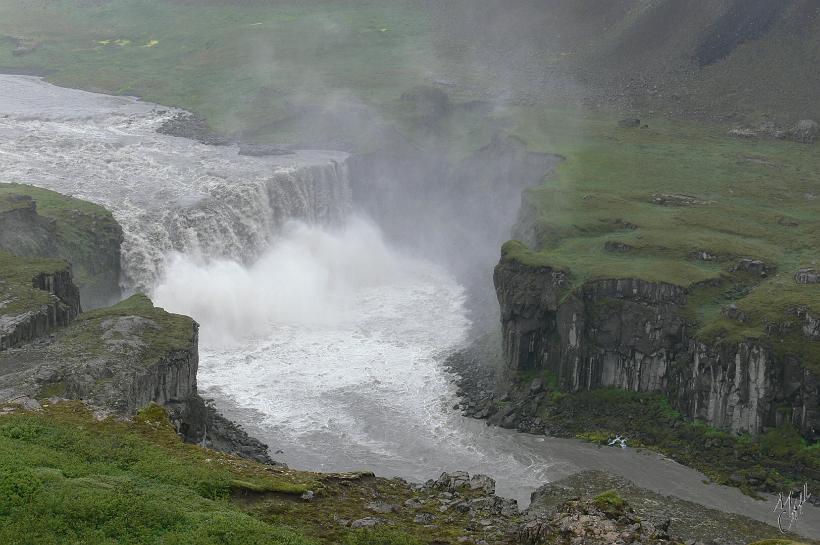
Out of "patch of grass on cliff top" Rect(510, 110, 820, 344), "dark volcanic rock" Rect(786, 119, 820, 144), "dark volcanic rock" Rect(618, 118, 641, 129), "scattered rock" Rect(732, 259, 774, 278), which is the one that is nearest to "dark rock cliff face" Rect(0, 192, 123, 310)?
"patch of grass on cliff top" Rect(510, 110, 820, 344)

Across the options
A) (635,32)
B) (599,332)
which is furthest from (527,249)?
(635,32)

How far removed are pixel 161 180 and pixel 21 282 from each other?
39.2 m

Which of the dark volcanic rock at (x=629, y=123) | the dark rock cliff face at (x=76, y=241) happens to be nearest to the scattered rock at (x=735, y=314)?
the dark rock cliff face at (x=76, y=241)

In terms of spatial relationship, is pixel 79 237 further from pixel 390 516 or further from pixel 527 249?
pixel 390 516

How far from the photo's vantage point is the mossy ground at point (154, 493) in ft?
102

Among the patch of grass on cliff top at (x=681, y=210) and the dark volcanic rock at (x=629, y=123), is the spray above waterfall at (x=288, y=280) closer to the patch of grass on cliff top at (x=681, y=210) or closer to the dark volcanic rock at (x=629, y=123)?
the patch of grass on cliff top at (x=681, y=210)

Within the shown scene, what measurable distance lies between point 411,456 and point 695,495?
16467 millimetres

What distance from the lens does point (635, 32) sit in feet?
479

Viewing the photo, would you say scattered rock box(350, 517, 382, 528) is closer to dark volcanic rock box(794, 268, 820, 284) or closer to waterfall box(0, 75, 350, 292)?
dark volcanic rock box(794, 268, 820, 284)

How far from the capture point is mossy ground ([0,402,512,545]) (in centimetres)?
3095

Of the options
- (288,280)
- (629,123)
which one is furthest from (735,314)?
(629,123)

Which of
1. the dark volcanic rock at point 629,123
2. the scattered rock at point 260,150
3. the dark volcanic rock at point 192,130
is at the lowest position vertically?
the scattered rock at point 260,150

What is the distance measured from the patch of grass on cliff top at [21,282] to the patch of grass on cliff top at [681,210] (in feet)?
102

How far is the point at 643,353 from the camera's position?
64.5 meters
